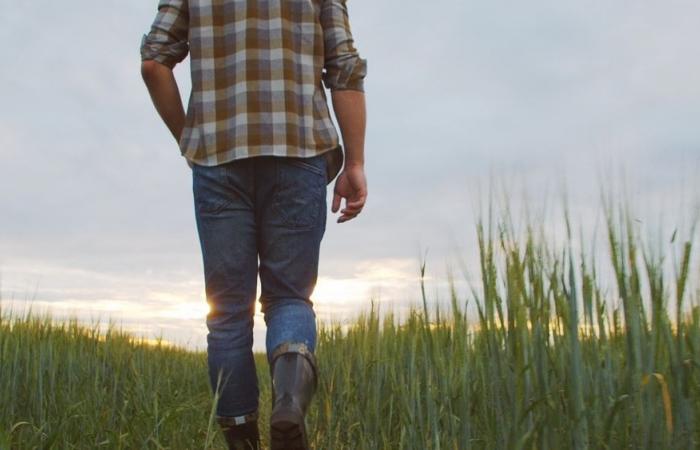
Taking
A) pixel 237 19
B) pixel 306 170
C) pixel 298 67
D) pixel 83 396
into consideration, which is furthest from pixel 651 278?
pixel 83 396

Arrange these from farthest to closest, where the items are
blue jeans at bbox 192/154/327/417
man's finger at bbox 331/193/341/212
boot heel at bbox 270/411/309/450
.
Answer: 1. man's finger at bbox 331/193/341/212
2. blue jeans at bbox 192/154/327/417
3. boot heel at bbox 270/411/309/450

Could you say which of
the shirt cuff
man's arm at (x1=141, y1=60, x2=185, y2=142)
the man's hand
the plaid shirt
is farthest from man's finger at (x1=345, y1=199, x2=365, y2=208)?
the shirt cuff

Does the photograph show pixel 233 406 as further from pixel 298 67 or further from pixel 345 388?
pixel 298 67

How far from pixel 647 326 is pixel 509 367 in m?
0.27

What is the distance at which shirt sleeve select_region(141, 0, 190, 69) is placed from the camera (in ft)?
8.32

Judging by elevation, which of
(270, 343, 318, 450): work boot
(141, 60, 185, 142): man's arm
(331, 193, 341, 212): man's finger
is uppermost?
(141, 60, 185, 142): man's arm

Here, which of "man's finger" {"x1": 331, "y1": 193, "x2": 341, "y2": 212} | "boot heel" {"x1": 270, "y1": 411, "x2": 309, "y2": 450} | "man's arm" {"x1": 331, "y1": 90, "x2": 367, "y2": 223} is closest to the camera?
"boot heel" {"x1": 270, "y1": 411, "x2": 309, "y2": 450}

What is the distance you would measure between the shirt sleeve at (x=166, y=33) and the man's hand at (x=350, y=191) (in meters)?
0.71

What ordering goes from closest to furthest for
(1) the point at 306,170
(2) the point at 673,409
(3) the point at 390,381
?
(2) the point at 673,409 < (1) the point at 306,170 < (3) the point at 390,381

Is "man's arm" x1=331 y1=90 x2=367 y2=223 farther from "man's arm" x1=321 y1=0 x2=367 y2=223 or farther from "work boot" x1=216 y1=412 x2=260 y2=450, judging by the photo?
"work boot" x1=216 y1=412 x2=260 y2=450

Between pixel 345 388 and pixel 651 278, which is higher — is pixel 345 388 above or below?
below

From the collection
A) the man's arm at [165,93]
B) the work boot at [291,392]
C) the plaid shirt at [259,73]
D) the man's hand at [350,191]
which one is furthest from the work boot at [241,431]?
the man's arm at [165,93]

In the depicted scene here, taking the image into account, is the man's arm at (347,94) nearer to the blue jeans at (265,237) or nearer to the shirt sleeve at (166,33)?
the blue jeans at (265,237)

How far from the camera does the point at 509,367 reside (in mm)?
1456
